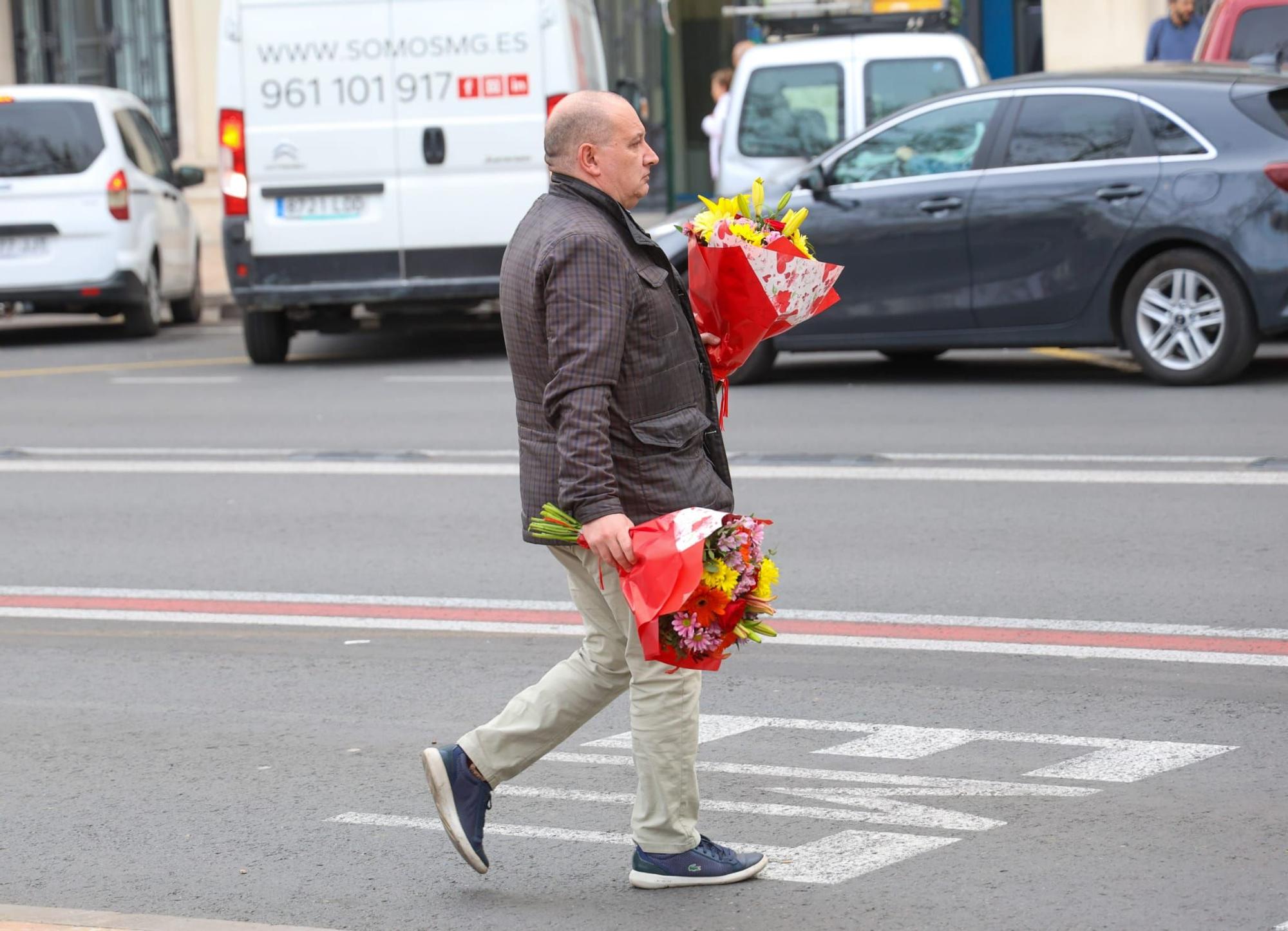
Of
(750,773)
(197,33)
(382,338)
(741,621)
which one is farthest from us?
(197,33)

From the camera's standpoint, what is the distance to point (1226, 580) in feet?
23.3

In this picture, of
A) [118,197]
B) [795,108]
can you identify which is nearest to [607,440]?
[795,108]

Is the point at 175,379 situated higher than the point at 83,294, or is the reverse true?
the point at 83,294

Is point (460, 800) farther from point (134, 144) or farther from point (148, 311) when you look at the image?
point (134, 144)

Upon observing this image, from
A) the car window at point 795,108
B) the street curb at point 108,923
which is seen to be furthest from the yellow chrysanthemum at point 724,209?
the car window at point 795,108

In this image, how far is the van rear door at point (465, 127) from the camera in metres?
14.3

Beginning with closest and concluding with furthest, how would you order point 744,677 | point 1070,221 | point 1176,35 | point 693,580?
point 693,580, point 744,677, point 1070,221, point 1176,35

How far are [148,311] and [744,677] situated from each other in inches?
488

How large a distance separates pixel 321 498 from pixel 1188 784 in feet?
17.1

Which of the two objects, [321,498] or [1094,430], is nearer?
[321,498]

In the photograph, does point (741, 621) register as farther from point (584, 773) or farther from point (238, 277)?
point (238, 277)

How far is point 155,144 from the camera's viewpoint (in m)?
18.7

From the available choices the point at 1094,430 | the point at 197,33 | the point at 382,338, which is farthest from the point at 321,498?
the point at 197,33

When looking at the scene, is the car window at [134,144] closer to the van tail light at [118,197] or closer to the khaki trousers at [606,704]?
the van tail light at [118,197]
